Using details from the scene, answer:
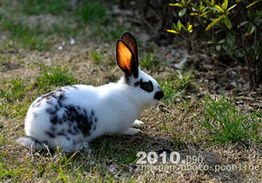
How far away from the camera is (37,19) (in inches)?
310

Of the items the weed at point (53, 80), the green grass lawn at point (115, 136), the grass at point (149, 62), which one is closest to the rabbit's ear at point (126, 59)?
the green grass lawn at point (115, 136)

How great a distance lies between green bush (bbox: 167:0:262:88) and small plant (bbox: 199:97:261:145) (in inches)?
32.8

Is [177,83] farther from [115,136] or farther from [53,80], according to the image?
[53,80]

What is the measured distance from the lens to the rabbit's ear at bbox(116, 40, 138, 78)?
4.03 metres

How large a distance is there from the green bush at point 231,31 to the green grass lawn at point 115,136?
487mm

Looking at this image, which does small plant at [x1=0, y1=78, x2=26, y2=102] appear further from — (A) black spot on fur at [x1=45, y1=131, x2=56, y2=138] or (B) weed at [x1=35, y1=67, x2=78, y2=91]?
(A) black spot on fur at [x1=45, y1=131, x2=56, y2=138]

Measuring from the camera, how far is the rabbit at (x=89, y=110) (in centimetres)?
374

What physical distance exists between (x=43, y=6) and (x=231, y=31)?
455cm

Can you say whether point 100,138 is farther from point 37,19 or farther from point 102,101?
point 37,19

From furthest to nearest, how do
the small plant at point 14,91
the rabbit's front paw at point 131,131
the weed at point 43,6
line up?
1. the weed at point 43,6
2. the small plant at point 14,91
3. the rabbit's front paw at point 131,131

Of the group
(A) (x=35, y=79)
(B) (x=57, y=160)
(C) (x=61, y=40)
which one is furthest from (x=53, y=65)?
(B) (x=57, y=160)

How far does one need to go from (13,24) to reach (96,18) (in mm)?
1427

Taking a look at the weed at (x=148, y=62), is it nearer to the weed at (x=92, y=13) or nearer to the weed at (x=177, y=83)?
the weed at (x=177, y=83)

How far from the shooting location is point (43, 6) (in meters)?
8.49
